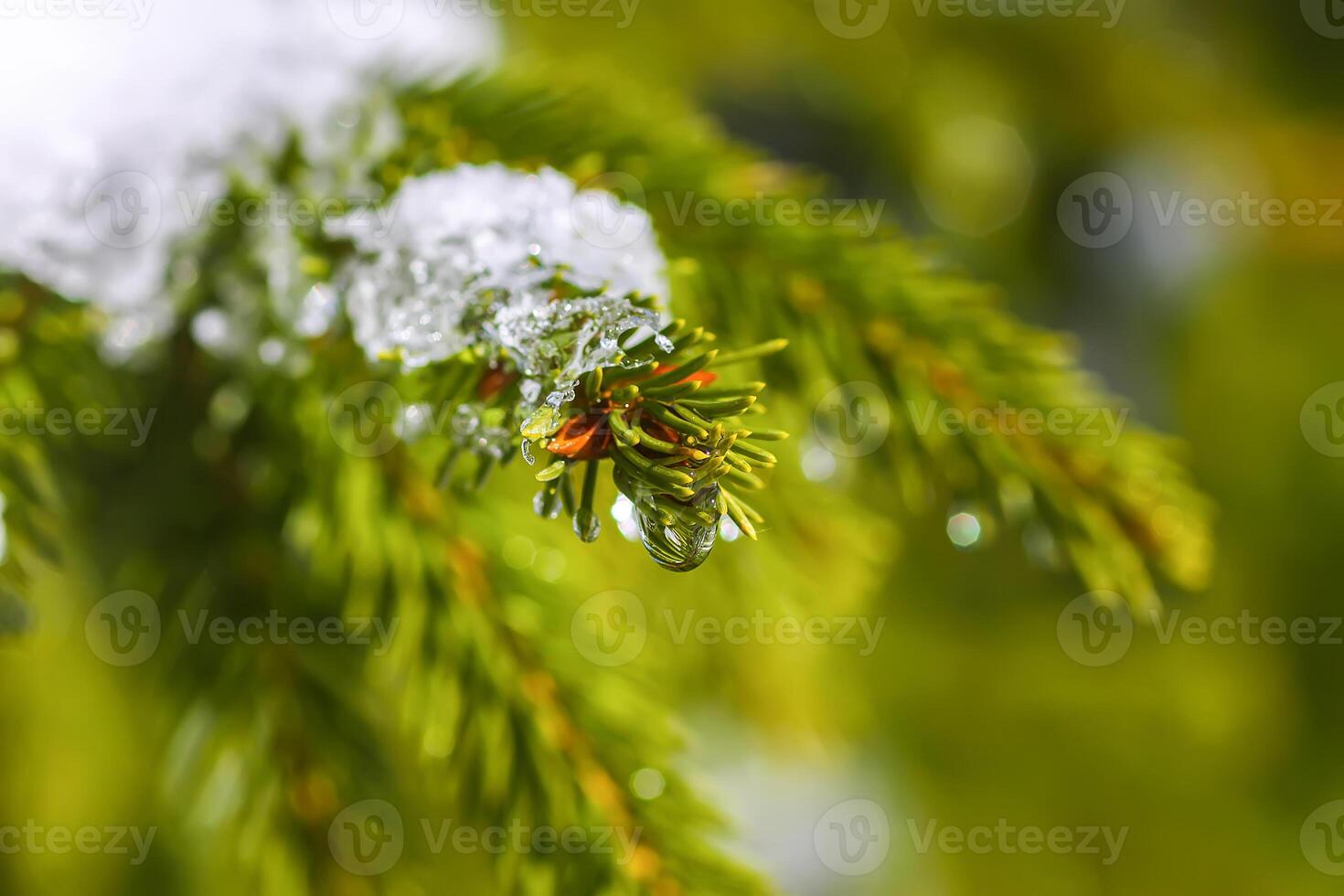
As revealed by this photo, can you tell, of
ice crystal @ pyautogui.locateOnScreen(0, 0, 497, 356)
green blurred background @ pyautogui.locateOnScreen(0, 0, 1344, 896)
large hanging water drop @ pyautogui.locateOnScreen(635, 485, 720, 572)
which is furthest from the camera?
green blurred background @ pyautogui.locateOnScreen(0, 0, 1344, 896)

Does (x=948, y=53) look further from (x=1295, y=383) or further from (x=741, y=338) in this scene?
(x=741, y=338)

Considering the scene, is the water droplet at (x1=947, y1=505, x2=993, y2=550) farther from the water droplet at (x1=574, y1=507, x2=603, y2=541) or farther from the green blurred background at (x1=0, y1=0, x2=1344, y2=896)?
the green blurred background at (x1=0, y1=0, x2=1344, y2=896)

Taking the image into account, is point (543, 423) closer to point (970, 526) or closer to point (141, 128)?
point (970, 526)

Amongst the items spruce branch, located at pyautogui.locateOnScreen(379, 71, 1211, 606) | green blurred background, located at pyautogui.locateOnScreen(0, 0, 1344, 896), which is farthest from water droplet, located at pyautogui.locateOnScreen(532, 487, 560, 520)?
green blurred background, located at pyautogui.locateOnScreen(0, 0, 1344, 896)

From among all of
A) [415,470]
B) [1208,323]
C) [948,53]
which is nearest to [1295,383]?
[1208,323]

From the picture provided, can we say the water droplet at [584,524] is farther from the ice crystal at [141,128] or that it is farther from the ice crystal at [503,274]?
the ice crystal at [141,128]

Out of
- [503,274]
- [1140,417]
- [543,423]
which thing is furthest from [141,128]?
[1140,417]
